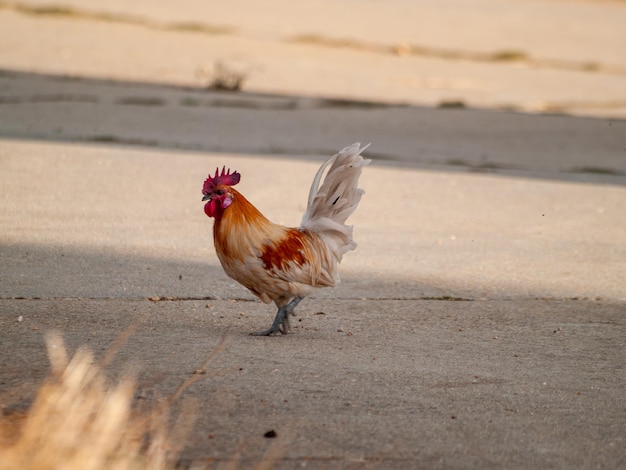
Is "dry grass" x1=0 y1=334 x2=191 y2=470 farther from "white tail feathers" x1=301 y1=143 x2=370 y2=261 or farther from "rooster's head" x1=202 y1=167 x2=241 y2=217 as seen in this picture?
"white tail feathers" x1=301 y1=143 x2=370 y2=261

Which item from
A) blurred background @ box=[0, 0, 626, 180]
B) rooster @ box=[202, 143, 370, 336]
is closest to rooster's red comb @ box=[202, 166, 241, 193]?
rooster @ box=[202, 143, 370, 336]

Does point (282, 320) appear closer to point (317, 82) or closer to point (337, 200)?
point (337, 200)

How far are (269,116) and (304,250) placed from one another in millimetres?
Answer: 9991

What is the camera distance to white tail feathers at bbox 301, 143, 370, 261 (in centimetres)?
703

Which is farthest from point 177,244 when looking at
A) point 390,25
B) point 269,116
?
point 390,25

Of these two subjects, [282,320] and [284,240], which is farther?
[282,320]

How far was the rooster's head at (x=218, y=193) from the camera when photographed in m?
6.80

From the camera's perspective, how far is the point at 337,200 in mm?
7148

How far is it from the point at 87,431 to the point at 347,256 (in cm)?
479

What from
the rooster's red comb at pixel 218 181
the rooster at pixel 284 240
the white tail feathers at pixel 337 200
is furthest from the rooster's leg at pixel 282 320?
the rooster's red comb at pixel 218 181

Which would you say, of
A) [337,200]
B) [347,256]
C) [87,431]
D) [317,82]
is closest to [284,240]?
[337,200]

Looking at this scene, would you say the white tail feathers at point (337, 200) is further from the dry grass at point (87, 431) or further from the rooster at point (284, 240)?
the dry grass at point (87, 431)

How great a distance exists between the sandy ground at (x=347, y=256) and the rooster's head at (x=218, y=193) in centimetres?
83

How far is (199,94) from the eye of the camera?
18.0 metres
